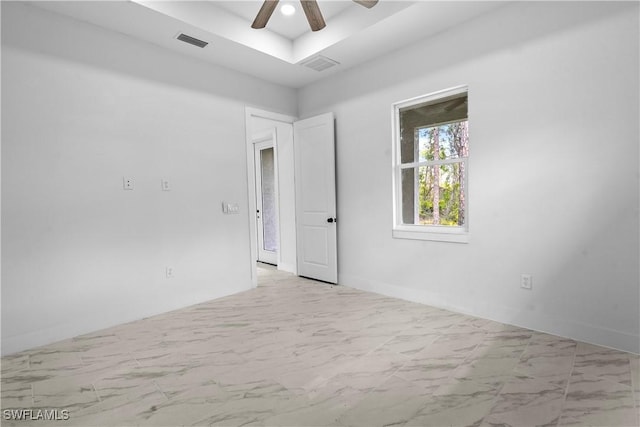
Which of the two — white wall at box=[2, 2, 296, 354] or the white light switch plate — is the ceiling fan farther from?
the white light switch plate

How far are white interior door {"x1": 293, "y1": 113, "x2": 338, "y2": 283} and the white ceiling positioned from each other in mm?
Answer: 818

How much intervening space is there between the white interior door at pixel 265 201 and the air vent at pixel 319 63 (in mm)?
2211

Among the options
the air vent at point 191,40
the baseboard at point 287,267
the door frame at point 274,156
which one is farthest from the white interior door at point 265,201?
the air vent at point 191,40

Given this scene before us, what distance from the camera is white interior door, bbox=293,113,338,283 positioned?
4.29 m

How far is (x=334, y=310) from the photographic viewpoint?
11.2ft

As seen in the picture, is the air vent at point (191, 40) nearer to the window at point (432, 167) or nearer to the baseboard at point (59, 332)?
the window at point (432, 167)

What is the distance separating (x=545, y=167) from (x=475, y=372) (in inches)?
66.7

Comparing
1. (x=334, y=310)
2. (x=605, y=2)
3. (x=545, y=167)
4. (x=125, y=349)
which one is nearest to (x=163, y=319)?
(x=125, y=349)

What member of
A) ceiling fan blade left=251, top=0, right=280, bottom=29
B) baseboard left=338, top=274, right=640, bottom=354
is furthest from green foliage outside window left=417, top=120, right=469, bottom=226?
ceiling fan blade left=251, top=0, right=280, bottom=29

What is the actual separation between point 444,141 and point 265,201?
361cm

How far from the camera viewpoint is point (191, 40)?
3.28 metres

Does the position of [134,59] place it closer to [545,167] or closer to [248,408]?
[248,408]

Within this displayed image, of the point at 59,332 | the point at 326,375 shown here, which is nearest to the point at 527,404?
the point at 326,375

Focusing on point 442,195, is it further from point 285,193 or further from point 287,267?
point 287,267
